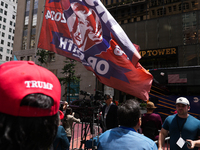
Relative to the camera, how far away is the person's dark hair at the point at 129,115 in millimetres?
2256

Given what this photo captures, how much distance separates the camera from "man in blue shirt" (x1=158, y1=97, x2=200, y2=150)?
339 centimetres

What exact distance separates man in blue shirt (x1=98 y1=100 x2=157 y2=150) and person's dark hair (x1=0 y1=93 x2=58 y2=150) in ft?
4.52

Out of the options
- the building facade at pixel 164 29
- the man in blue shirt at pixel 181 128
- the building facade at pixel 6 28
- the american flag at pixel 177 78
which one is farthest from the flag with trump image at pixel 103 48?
the building facade at pixel 6 28

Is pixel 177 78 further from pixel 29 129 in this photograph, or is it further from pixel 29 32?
pixel 29 32

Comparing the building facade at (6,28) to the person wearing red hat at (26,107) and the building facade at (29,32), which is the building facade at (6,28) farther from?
the person wearing red hat at (26,107)

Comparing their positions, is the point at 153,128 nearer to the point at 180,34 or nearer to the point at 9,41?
the point at 180,34

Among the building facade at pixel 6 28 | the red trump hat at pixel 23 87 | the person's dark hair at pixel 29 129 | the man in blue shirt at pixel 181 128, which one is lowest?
the man in blue shirt at pixel 181 128

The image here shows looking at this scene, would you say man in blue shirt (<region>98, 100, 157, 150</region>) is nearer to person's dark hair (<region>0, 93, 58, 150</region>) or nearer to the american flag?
person's dark hair (<region>0, 93, 58, 150</region>)

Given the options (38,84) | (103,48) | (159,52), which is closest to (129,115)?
(38,84)

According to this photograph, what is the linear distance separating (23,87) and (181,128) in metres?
3.48

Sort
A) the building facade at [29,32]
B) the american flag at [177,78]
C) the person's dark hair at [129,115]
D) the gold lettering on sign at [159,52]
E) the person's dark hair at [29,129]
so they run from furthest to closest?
the building facade at [29,32] → the gold lettering on sign at [159,52] → the american flag at [177,78] → the person's dark hair at [129,115] → the person's dark hair at [29,129]

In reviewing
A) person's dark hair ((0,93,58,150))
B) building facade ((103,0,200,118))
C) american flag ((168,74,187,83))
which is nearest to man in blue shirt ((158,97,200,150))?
person's dark hair ((0,93,58,150))

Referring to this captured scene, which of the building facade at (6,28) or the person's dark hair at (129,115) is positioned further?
the building facade at (6,28)

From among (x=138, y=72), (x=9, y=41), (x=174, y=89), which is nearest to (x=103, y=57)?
(x=138, y=72)
